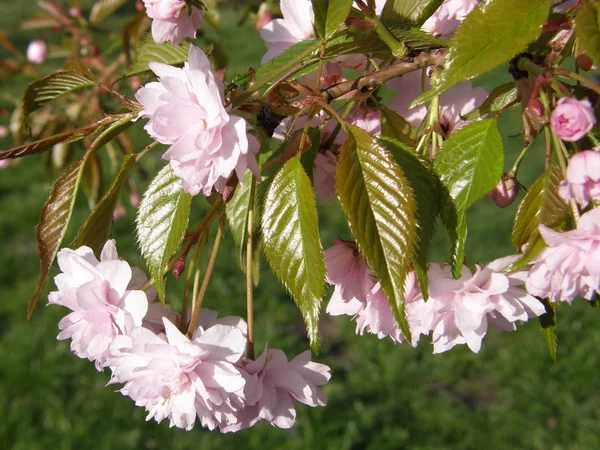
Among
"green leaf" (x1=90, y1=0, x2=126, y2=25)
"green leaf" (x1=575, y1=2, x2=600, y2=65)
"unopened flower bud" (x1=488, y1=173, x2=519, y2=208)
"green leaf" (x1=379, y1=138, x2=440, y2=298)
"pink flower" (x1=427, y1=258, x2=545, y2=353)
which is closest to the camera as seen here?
"green leaf" (x1=575, y1=2, x2=600, y2=65)

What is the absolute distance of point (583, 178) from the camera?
631 millimetres

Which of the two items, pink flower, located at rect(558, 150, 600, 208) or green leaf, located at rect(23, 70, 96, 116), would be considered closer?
pink flower, located at rect(558, 150, 600, 208)

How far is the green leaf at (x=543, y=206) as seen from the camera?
70 cm

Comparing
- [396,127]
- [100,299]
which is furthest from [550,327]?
[100,299]

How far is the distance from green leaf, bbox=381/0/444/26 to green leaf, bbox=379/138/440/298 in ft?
0.73

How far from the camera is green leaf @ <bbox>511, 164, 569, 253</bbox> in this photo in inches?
27.6

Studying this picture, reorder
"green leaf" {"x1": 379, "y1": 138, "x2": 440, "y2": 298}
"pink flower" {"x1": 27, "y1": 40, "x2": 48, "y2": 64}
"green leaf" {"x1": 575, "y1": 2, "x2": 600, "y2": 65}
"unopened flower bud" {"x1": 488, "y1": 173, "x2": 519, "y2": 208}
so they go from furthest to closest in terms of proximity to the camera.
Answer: "pink flower" {"x1": 27, "y1": 40, "x2": 48, "y2": 64} < "unopened flower bud" {"x1": 488, "y1": 173, "x2": 519, "y2": 208} < "green leaf" {"x1": 379, "y1": 138, "x2": 440, "y2": 298} < "green leaf" {"x1": 575, "y1": 2, "x2": 600, "y2": 65}

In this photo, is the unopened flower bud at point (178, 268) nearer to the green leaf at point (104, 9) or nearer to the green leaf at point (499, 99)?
the green leaf at point (499, 99)

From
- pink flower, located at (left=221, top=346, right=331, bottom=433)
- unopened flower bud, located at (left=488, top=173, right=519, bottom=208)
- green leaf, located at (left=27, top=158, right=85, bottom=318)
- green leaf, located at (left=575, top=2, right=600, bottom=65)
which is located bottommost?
pink flower, located at (left=221, top=346, right=331, bottom=433)

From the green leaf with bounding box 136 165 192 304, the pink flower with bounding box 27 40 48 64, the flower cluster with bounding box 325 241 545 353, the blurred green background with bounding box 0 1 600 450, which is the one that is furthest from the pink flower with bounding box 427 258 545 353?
the pink flower with bounding box 27 40 48 64

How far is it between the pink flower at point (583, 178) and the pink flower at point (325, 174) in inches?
13.5

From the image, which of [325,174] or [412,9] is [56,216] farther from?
[412,9]

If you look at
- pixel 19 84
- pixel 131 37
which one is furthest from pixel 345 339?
pixel 19 84

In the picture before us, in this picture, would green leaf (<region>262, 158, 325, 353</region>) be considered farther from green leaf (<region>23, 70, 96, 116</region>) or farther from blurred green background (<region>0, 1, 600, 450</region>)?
blurred green background (<region>0, 1, 600, 450</region>)
